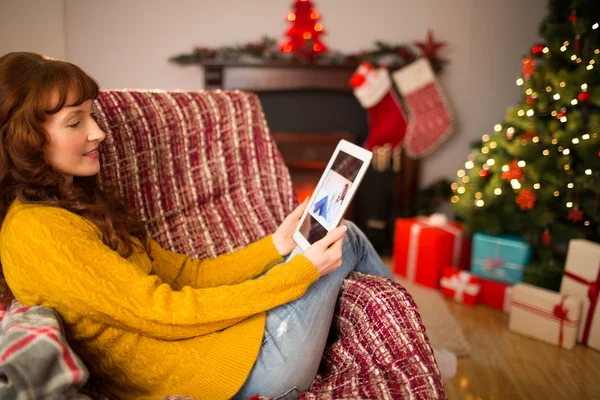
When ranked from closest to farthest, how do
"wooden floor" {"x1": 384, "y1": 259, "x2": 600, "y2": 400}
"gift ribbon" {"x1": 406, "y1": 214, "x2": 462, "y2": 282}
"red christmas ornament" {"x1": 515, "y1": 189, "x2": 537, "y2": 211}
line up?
1. "wooden floor" {"x1": 384, "y1": 259, "x2": 600, "y2": 400}
2. "red christmas ornament" {"x1": 515, "y1": 189, "x2": 537, "y2": 211}
3. "gift ribbon" {"x1": 406, "y1": 214, "x2": 462, "y2": 282}

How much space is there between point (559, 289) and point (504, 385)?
0.77 metres

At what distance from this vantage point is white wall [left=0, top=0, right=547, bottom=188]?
3.39 metres

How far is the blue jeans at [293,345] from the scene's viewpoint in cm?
114

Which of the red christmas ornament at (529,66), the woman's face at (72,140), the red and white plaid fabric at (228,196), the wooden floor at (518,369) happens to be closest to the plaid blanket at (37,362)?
the red and white plaid fabric at (228,196)

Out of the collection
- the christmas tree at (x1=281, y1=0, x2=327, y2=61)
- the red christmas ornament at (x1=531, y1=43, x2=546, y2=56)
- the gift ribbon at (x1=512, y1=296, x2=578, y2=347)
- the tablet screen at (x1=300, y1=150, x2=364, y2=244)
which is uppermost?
the christmas tree at (x1=281, y1=0, x2=327, y2=61)

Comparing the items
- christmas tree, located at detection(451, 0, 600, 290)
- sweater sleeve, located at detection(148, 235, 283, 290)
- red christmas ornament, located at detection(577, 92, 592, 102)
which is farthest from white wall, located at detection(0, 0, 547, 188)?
sweater sleeve, located at detection(148, 235, 283, 290)

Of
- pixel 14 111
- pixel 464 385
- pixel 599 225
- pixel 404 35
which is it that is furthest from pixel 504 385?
pixel 404 35

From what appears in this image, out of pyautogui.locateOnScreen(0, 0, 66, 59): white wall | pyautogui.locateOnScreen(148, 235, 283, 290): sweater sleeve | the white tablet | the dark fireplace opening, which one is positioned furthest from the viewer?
the dark fireplace opening

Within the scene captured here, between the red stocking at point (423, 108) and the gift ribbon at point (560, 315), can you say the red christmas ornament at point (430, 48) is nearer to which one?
the red stocking at point (423, 108)

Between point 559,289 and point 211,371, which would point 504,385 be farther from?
point 211,371

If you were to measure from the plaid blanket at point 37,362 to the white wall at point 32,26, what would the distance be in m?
1.76

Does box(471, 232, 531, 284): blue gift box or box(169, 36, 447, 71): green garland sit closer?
box(471, 232, 531, 284): blue gift box

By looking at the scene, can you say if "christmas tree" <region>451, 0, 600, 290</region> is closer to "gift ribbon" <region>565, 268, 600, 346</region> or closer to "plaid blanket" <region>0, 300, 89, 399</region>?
"gift ribbon" <region>565, 268, 600, 346</region>

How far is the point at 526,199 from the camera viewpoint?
2.47 meters
